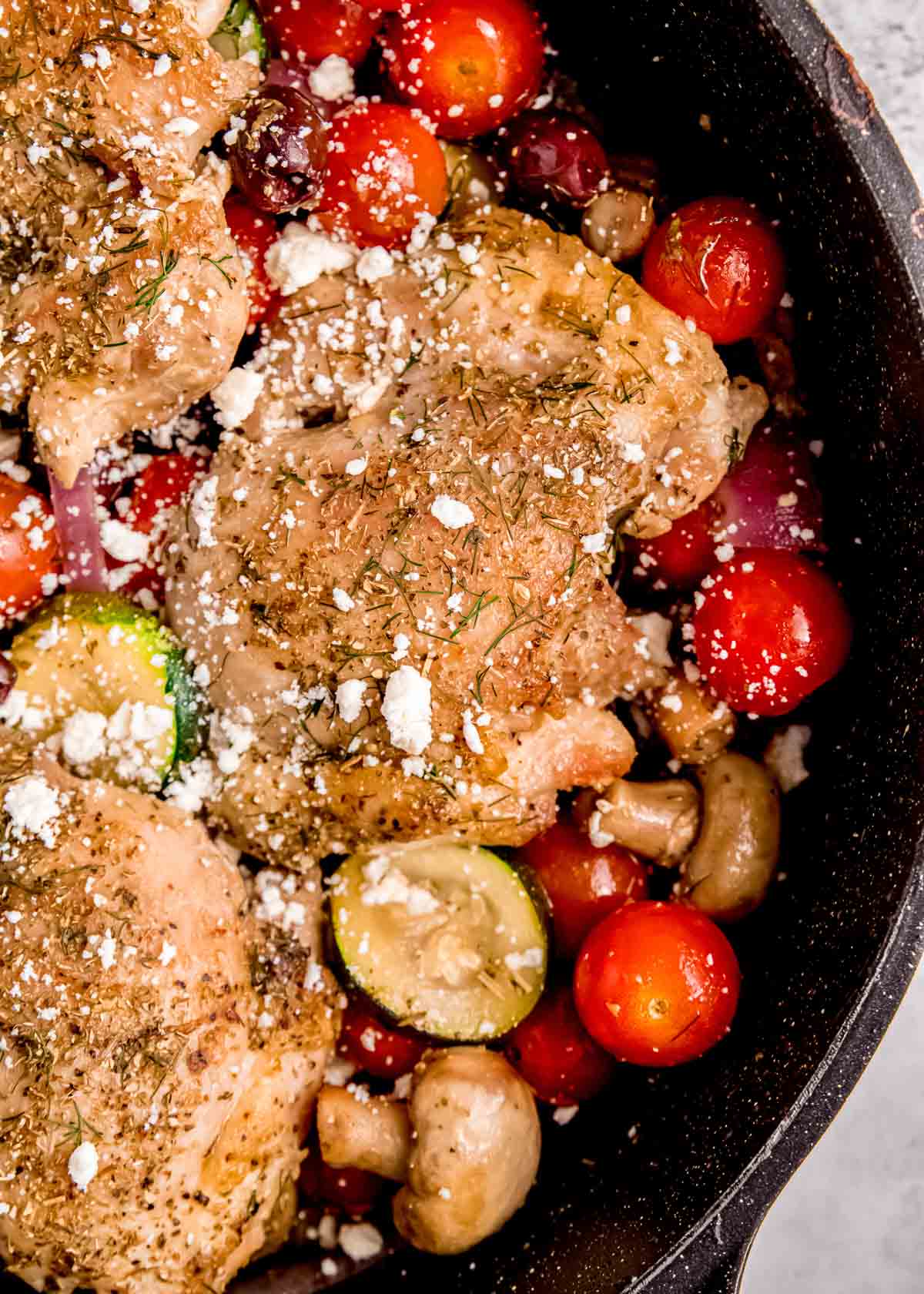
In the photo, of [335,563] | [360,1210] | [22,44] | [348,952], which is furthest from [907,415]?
[360,1210]

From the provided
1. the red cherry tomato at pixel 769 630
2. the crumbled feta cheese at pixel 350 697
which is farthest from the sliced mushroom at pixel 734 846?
the crumbled feta cheese at pixel 350 697

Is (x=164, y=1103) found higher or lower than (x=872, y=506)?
lower

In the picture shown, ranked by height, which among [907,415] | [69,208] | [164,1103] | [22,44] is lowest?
[164,1103]

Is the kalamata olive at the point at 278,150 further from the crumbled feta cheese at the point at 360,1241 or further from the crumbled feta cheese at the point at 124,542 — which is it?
the crumbled feta cheese at the point at 360,1241

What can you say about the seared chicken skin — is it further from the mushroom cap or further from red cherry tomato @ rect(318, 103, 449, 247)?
the mushroom cap

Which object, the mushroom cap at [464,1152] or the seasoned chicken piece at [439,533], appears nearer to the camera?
the seasoned chicken piece at [439,533]

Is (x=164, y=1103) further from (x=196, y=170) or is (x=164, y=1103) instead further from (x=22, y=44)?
(x=22, y=44)

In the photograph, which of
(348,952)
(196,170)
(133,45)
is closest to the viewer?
(133,45)

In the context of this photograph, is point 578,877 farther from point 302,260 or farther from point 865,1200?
point 302,260
